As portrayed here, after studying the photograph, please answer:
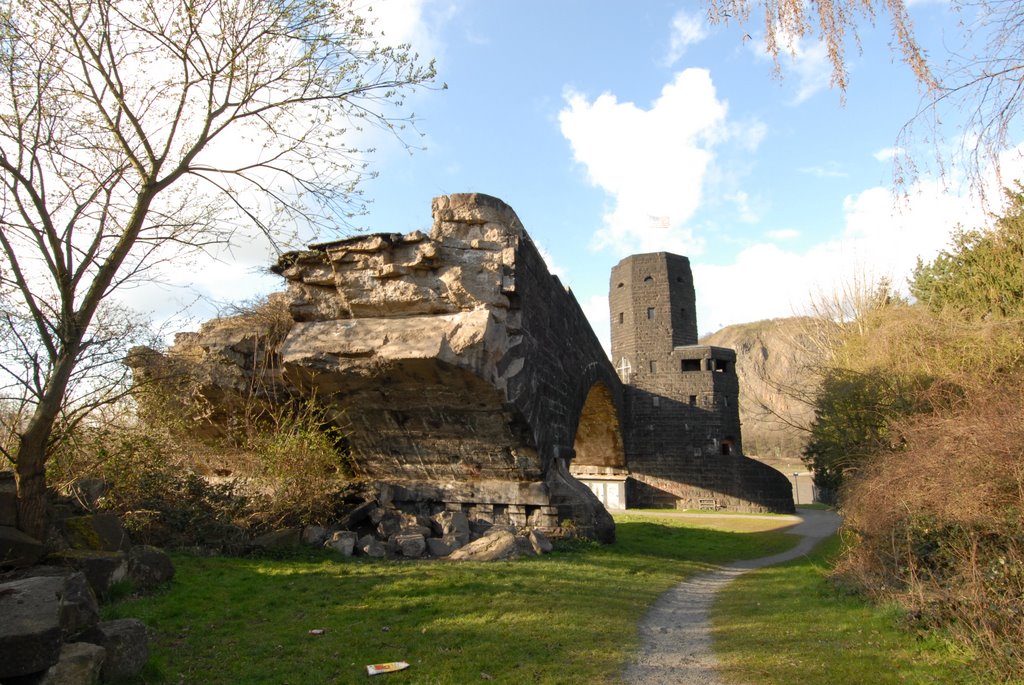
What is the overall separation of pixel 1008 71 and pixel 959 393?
7.70 meters

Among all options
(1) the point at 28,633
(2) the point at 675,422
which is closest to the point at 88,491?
(1) the point at 28,633

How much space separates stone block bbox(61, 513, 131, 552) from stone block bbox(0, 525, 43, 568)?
32.7 inches

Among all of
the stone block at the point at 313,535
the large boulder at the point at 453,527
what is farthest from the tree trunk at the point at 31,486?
the large boulder at the point at 453,527

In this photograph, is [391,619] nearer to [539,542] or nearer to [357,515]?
[539,542]

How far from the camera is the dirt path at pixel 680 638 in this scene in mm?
4473

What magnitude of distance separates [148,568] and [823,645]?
586 cm

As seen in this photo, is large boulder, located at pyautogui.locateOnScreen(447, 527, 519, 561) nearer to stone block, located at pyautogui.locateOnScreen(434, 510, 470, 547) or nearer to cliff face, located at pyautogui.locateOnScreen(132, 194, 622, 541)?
stone block, located at pyautogui.locateOnScreen(434, 510, 470, 547)

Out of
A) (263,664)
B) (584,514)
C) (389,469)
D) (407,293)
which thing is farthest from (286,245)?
(584,514)

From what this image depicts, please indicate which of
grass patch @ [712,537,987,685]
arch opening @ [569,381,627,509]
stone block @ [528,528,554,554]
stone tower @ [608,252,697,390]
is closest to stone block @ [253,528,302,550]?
stone block @ [528,528,554,554]

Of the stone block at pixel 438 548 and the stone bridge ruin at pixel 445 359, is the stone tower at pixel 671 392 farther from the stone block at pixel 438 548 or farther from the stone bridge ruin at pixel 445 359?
the stone block at pixel 438 548

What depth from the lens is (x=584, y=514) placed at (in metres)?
9.84

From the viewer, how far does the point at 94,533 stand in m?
5.93

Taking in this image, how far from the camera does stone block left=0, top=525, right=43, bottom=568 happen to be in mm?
4805

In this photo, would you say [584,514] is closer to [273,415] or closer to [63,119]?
[273,415]
